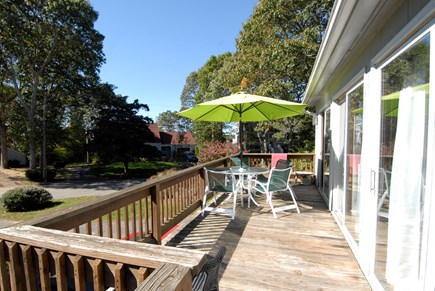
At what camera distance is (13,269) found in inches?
49.3

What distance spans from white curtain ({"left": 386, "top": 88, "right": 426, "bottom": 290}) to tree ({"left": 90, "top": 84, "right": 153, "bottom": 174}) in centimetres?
1887

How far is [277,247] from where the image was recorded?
3029mm

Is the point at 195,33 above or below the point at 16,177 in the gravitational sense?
above

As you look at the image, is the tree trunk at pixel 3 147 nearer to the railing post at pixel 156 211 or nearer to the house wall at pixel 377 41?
the railing post at pixel 156 211

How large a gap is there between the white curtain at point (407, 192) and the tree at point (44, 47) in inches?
688

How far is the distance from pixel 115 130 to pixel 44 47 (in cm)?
673

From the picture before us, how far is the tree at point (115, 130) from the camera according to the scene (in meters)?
18.7

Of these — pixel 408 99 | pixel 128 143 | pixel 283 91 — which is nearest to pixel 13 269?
pixel 408 99

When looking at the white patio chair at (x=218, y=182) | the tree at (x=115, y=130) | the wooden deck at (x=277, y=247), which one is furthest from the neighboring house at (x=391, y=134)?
the tree at (x=115, y=130)

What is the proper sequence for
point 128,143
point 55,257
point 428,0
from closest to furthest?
point 55,257 → point 428,0 → point 128,143

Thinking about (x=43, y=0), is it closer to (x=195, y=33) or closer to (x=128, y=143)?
(x=195, y=33)

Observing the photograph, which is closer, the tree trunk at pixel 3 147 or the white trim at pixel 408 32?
the white trim at pixel 408 32

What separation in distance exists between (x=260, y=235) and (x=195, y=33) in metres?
15.6

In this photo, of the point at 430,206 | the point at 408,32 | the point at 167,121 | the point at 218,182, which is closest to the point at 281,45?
the point at 218,182
